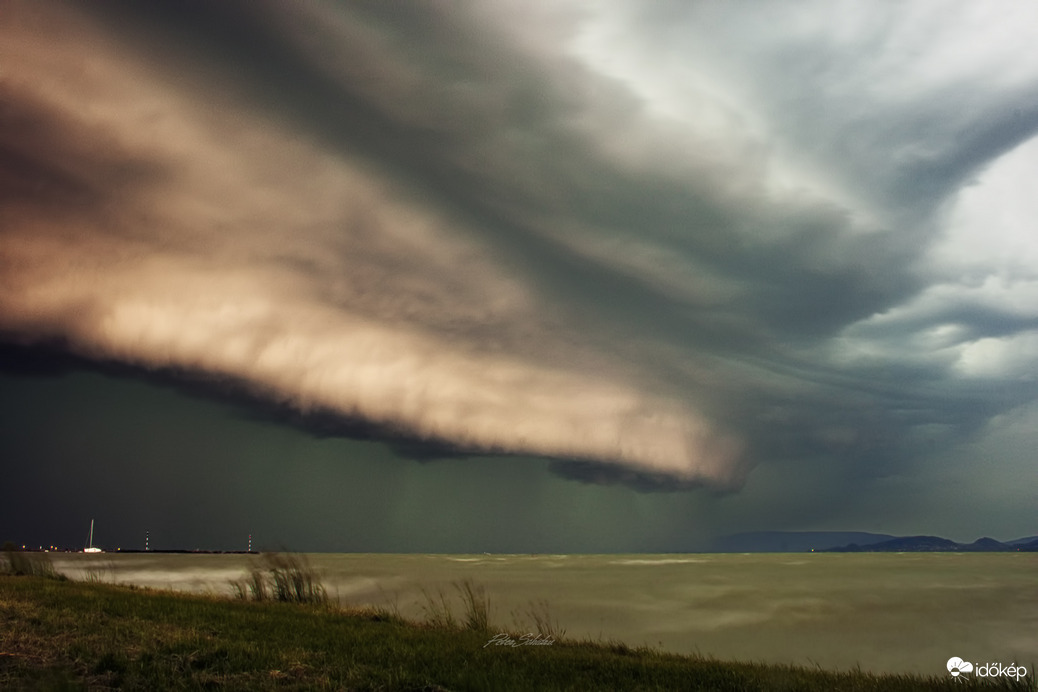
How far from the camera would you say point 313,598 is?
24.3 m

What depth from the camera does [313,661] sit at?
11.8m

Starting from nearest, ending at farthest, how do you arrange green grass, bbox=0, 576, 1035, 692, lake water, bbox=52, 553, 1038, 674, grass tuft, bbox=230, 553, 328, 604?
green grass, bbox=0, 576, 1035, 692 → lake water, bbox=52, 553, 1038, 674 → grass tuft, bbox=230, 553, 328, 604

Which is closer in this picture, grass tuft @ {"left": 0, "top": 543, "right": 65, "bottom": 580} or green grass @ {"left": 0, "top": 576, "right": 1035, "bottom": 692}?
green grass @ {"left": 0, "top": 576, "right": 1035, "bottom": 692}

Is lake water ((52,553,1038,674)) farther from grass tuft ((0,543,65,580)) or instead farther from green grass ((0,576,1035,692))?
grass tuft ((0,543,65,580))
